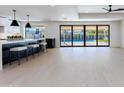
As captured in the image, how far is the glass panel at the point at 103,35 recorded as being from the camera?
18.1m

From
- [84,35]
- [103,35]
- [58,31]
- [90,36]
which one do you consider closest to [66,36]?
[58,31]

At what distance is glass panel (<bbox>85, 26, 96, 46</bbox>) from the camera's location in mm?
18188

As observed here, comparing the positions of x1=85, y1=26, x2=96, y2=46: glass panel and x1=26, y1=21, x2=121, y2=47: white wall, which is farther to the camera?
x1=85, y1=26, x2=96, y2=46: glass panel

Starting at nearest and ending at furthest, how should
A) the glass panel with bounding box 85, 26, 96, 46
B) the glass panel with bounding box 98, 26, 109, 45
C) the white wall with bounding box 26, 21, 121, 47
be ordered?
1. the white wall with bounding box 26, 21, 121, 47
2. the glass panel with bounding box 98, 26, 109, 45
3. the glass panel with bounding box 85, 26, 96, 46

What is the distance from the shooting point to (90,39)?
1830 centimetres

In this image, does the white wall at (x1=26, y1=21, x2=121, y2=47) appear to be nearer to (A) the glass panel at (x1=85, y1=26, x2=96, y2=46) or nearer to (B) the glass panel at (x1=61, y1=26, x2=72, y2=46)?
(B) the glass panel at (x1=61, y1=26, x2=72, y2=46)

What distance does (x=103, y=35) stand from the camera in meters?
18.2

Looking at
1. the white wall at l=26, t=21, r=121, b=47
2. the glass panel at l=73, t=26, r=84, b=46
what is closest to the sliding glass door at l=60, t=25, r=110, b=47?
the glass panel at l=73, t=26, r=84, b=46

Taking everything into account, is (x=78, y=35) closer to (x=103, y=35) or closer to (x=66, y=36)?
(x=66, y=36)

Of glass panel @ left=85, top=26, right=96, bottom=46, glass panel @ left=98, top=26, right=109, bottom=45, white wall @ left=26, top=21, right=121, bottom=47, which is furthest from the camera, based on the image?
glass panel @ left=85, top=26, right=96, bottom=46

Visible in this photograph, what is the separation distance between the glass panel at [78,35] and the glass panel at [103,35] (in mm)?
1551

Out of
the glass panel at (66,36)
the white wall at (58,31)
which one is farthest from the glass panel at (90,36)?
the glass panel at (66,36)

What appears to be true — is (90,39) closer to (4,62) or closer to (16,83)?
(4,62)
